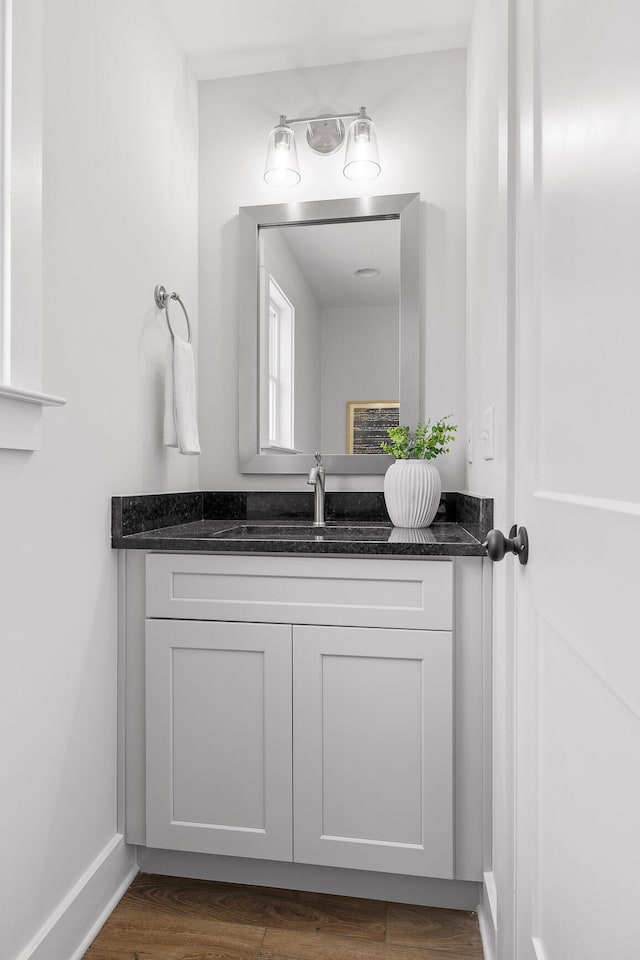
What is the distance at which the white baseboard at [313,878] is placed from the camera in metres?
1.41

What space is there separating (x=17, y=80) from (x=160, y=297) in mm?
718

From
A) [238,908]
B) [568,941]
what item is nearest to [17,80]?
[568,941]

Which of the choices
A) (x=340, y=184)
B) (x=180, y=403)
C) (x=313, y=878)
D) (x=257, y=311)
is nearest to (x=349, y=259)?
(x=340, y=184)

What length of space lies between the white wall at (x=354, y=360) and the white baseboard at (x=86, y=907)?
1321 millimetres

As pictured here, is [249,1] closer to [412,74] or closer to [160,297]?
[412,74]

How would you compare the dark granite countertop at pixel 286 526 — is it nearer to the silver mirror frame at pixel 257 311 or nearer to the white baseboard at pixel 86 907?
the silver mirror frame at pixel 257 311

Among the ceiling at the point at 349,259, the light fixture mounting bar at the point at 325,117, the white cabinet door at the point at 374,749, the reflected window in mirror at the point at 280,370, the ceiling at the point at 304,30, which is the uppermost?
the ceiling at the point at 304,30

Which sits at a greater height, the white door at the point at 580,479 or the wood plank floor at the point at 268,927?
the white door at the point at 580,479

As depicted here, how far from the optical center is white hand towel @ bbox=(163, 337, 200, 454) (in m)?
1.74

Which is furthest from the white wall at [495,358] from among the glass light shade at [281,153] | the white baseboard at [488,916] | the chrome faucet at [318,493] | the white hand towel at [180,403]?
the white hand towel at [180,403]

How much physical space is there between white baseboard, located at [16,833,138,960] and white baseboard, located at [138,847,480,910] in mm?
79

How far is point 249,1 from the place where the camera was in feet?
5.82

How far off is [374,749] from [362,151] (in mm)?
1797

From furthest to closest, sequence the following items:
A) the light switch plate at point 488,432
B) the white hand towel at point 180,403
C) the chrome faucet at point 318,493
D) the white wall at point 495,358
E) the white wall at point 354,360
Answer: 1. the white wall at point 354,360
2. the chrome faucet at point 318,493
3. the white hand towel at point 180,403
4. the light switch plate at point 488,432
5. the white wall at point 495,358
